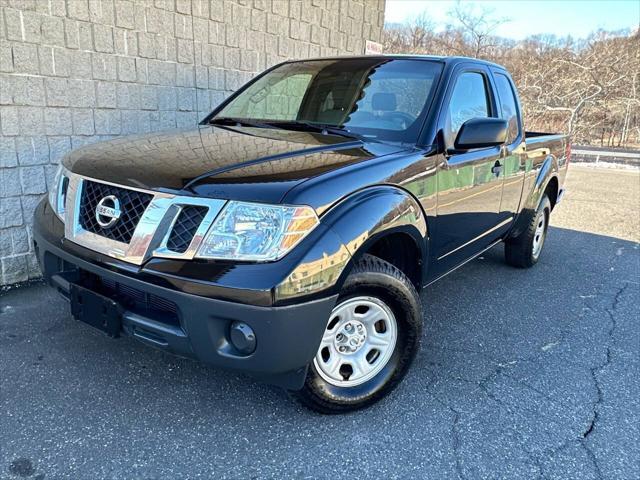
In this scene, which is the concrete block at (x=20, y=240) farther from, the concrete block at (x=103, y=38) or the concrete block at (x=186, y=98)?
the concrete block at (x=186, y=98)

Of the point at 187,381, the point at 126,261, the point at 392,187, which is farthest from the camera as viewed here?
the point at 187,381

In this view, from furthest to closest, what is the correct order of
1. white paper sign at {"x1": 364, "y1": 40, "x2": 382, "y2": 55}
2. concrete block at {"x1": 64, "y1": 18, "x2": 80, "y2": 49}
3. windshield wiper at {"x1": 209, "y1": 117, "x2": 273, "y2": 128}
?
white paper sign at {"x1": 364, "y1": 40, "x2": 382, "y2": 55} < concrete block at {"x1": 64, "y1": 18, "x2": 80, "y2": 49} < windshield wiper at {"x1": 209, "y1": 117, "x2": 273, "y2": 128}

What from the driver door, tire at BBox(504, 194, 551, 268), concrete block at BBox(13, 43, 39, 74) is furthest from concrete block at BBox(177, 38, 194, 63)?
tire at BBox(504, 194, 551, 268)

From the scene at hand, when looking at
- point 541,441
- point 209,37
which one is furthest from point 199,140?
point 209,37

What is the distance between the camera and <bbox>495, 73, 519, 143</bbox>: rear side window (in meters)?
4.02

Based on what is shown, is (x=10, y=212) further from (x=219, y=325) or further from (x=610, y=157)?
(x=610, y=157)

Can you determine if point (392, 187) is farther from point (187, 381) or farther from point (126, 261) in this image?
point (187, 381)

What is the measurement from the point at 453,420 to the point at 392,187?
122 centimetres

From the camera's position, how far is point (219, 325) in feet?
6.71

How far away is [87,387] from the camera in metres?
2.69

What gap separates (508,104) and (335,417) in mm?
2944

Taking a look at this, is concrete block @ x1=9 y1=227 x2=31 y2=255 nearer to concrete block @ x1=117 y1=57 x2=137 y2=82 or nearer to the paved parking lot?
the paved parking lot

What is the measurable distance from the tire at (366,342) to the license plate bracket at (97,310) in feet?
2.92

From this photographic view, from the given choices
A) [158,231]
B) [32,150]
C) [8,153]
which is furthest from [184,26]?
[158,231]
